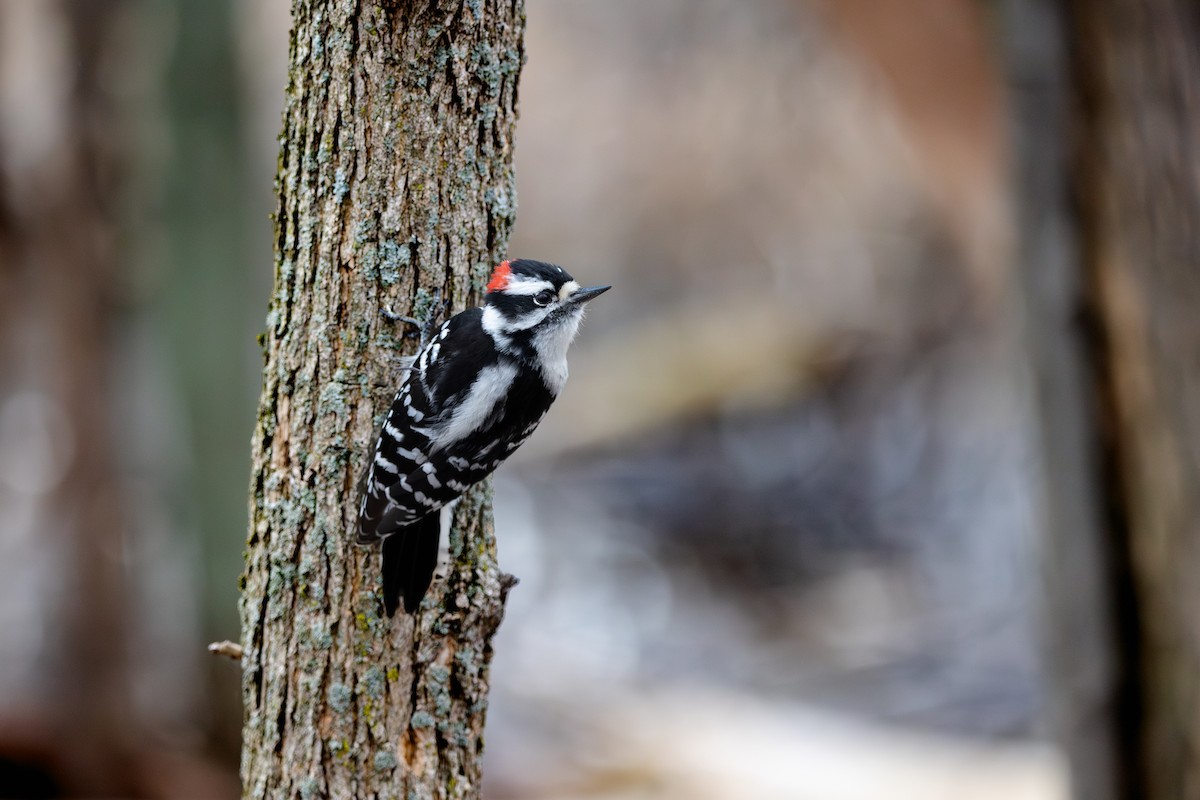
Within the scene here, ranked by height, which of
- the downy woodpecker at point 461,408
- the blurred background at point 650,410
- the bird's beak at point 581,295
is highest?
the blurred background at point 650,410

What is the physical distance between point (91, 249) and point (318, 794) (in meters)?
4.75

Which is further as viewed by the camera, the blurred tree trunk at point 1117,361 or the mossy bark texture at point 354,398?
the blurred tree trunk at point 1117,361

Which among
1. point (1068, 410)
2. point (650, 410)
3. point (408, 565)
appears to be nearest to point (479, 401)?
point (408, 565)

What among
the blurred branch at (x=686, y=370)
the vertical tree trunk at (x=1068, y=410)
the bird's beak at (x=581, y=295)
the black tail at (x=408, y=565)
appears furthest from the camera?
the blurred branch at (x=686, y=370)

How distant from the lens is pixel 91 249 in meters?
6.04

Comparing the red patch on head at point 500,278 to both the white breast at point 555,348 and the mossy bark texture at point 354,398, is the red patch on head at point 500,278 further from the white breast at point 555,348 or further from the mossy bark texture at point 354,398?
the white breast at point 555,348

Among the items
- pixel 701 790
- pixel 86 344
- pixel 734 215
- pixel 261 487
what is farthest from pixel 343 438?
pixel 734 215

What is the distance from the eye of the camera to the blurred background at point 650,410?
228 inches

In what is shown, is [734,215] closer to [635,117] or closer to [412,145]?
[635,117]

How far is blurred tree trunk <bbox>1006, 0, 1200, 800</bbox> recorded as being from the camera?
3.20 meters

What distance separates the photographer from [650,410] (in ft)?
40.9

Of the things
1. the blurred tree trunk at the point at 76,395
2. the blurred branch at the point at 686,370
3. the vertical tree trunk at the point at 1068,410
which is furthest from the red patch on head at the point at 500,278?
the blurred branch at the point at 686,370

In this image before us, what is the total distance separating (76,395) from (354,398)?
14.5 ft

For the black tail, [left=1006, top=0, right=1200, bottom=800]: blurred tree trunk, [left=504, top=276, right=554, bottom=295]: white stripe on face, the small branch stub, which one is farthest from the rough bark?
the small branch stub
